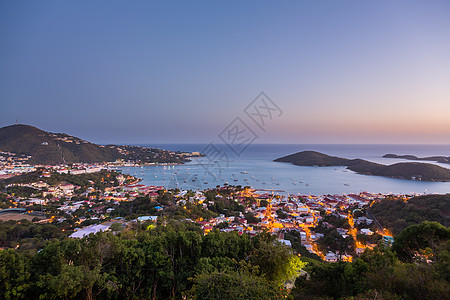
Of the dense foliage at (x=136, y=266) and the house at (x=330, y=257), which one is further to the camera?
the house at (x=330, y=257)

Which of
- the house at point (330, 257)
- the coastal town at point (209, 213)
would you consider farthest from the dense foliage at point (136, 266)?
the house at point (330, 257)

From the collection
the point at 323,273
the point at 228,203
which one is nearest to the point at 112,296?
the point at 323,273

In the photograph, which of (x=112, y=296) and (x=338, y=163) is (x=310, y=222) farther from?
(x=338, y=163)

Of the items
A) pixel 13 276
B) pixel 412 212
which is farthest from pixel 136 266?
pixel 412 212

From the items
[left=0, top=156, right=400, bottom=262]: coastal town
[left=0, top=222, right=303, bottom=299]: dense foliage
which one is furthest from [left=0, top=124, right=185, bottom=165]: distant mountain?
[left=0, top=222, right=303, bottom=299]: dense foliage

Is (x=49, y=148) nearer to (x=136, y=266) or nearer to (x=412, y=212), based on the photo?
(x=136, y=266)

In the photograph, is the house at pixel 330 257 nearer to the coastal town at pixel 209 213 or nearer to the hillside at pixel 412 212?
the coastal town at pixel 209 213

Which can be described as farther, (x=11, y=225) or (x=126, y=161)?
(x=126, y=161)

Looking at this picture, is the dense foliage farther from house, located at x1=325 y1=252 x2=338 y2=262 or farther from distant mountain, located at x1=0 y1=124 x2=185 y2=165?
distant mountain, located at x1=0 y1=124 x2=185 y2=165
